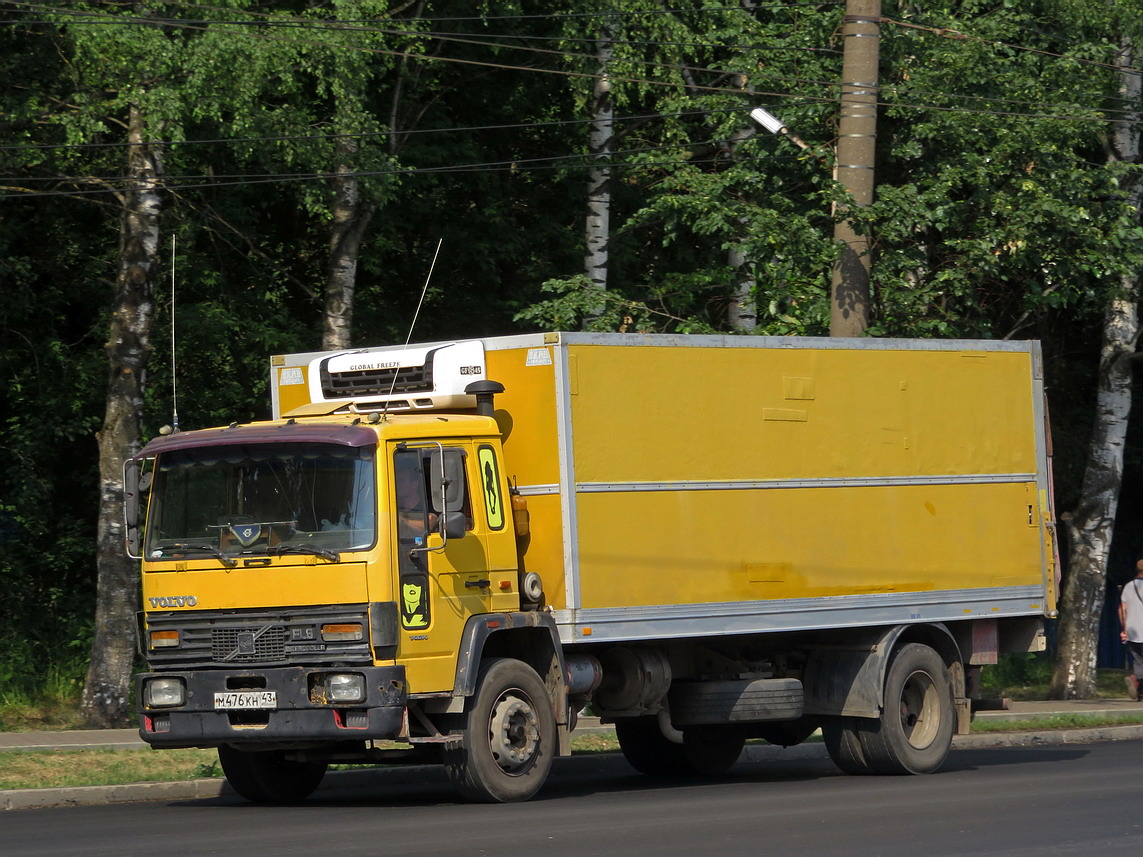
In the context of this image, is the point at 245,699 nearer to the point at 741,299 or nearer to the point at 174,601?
the point at 174,601

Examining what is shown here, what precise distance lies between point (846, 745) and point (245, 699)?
541cm

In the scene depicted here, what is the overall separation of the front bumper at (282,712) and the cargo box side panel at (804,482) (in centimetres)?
168

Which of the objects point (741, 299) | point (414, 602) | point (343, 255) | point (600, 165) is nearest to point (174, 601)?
point (414, 602)

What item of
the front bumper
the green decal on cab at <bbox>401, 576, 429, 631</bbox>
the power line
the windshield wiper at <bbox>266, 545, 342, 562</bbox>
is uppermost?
the power line

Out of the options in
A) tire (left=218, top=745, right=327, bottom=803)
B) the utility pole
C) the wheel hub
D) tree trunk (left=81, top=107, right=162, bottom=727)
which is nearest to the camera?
the wheel hub

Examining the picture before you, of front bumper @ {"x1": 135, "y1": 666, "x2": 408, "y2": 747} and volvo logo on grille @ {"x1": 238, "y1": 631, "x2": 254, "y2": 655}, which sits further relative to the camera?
volvo logo on grille @ {"x1": 238, "y1": 631, "x2": 254, "y2": 655}

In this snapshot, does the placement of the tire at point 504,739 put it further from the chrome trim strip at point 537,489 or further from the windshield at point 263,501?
the windshield at point 263,501

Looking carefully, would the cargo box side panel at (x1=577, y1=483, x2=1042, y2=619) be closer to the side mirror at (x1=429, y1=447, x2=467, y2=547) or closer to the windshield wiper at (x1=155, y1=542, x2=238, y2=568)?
the side mirror at (x1=429, y1=447, x2=467, y2=547)

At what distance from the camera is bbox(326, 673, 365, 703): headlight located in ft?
36.9

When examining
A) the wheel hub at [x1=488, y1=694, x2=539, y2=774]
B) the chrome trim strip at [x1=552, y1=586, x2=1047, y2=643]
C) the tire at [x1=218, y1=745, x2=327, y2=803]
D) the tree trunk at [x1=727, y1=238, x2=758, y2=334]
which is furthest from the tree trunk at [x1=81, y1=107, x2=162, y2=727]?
the chrome trim strip at [x1=552, y1=586, x2=1047, y2=643]

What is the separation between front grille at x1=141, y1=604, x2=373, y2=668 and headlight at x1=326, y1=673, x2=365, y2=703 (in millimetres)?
93

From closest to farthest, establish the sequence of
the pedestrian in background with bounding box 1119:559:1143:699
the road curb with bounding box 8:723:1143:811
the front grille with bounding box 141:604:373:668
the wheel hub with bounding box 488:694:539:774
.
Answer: the front grille with bounding box 141:604:373:668 → the wheel hub with bounding box 488:694:539:774 → the road curb with bounding box 8:723:1143:811 → the pedestrian in background with bounding box 1119:559:1143:699

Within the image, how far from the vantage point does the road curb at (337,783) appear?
511 inches

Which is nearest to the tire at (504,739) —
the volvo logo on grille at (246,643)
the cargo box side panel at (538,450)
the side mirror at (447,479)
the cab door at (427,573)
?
the cab door at (427,573)
